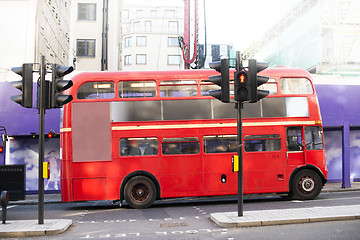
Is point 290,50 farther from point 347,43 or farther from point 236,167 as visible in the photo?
point 236,167

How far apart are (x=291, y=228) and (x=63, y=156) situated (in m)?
7.35

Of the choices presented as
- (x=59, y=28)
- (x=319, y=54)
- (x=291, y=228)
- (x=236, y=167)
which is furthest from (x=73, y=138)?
(x=59, y=28)

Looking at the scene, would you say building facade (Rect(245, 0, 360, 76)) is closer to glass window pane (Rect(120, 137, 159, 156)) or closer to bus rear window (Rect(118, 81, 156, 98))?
bus rear window (Rect(118, 81, 156, 98))

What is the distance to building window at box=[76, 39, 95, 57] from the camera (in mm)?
34656

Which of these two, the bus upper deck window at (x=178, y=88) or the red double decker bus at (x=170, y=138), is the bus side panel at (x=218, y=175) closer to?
the red double decker bus at (x=170, y=138)

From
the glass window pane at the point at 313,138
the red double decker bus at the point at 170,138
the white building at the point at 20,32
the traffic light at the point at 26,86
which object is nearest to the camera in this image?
the traffic light at the point at 26,86

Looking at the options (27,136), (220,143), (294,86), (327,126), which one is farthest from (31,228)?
(327,126)

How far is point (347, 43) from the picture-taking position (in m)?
24.6

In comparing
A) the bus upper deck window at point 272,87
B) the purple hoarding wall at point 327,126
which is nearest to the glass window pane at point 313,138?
the bus upper deck window at point 272,87

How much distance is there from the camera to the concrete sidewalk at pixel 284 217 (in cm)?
897

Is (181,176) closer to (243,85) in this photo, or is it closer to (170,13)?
(243,85)

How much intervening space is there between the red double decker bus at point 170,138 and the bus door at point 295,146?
Answer: 34 millimetres

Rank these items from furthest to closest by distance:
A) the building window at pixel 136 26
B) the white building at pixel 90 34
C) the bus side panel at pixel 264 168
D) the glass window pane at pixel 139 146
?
1. the building window at pixel 136 26
2. the white building at pixel 90 34
3. the bus side panel at pixel 264 168
4. the glass window pane at pixel 139 146

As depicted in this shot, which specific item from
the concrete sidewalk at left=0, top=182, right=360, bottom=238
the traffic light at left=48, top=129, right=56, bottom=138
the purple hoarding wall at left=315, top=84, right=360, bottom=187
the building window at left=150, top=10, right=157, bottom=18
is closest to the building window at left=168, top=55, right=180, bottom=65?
the building window at left=150, top=10, right=157, bottom=18
